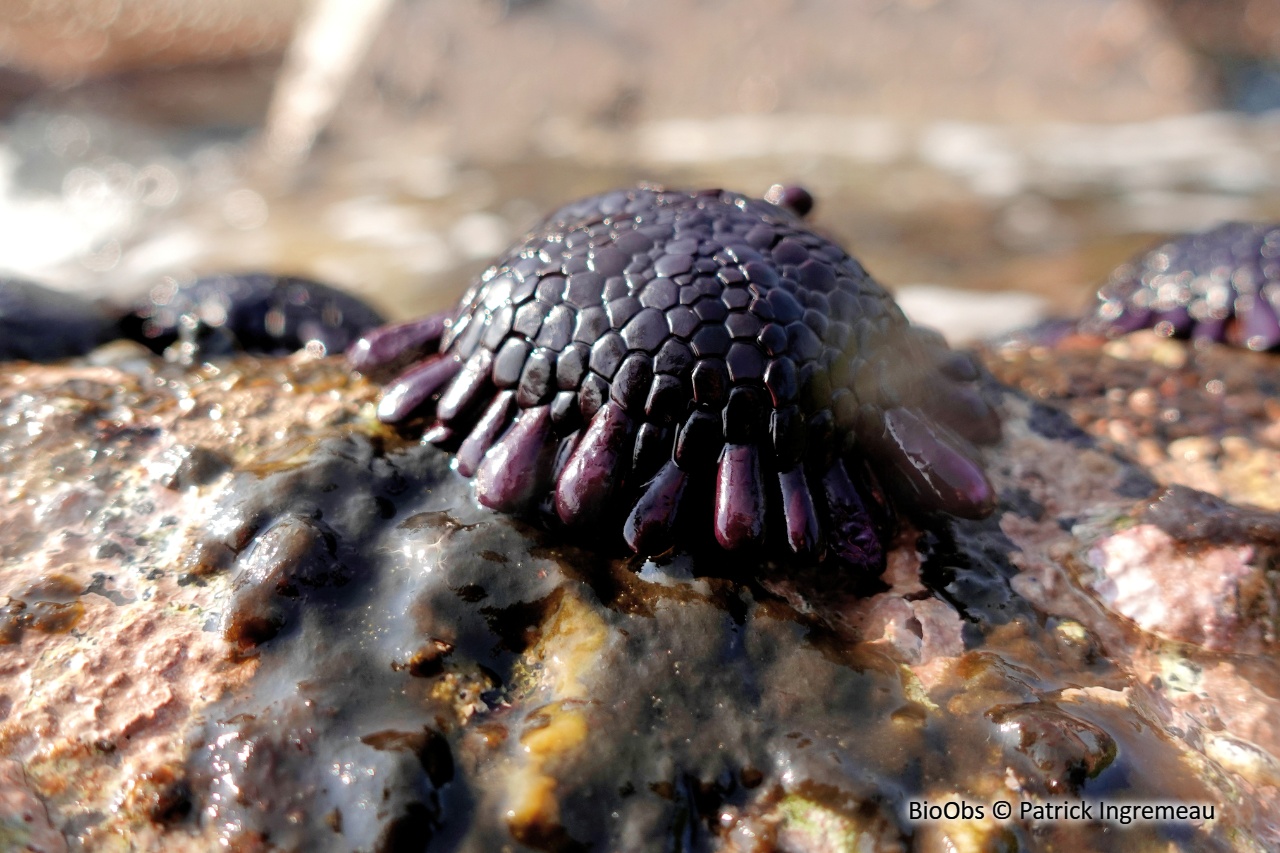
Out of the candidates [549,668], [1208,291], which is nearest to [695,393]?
[549,668]

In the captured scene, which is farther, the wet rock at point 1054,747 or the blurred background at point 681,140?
the blurred background at point 681,140

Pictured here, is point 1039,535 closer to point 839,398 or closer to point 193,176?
point 839,398

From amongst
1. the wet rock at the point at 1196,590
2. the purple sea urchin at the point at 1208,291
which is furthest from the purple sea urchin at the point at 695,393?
the purple sea urchin at the point at 1208,291

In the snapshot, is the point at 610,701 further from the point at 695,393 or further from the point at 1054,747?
the point at 1054,747

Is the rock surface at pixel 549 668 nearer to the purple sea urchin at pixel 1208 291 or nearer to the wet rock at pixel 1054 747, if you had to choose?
the wet rock at pixel 1054 747

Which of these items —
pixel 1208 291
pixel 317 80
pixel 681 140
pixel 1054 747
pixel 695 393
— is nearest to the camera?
pixel 1054 747

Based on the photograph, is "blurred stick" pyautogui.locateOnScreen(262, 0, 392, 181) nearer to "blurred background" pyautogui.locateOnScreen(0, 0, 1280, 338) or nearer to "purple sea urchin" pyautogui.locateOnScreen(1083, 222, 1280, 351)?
"blurred background" pyautogui.locateOnScreen(0, 0, 1280, 338)
